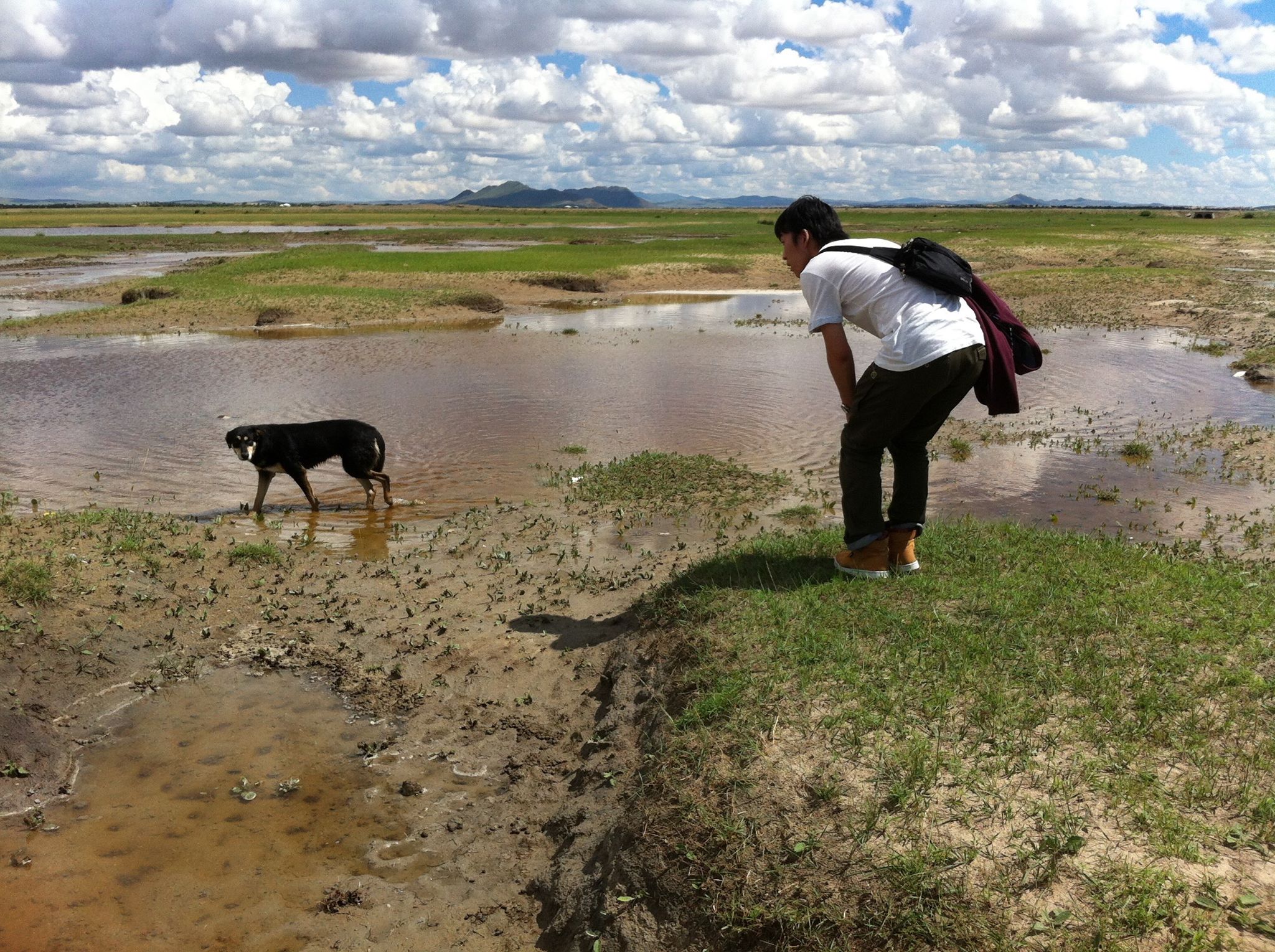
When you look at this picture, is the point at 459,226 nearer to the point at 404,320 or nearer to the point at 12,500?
the point at 404,320

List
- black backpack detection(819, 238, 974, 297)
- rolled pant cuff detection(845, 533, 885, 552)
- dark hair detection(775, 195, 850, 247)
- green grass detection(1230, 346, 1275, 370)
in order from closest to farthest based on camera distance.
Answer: black backpack detection(819, 238, 974, 297)
dark hair detection(775, 195, 850, 247)
rolled pant cuff detection(845, 533, 885, 552)
green grass detection(1230, 346, 1275, 370)

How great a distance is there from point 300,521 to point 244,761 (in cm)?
576

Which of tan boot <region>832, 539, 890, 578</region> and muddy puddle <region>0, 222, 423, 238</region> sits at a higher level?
muddy puddle <region>0, 222, 423, 238</region>

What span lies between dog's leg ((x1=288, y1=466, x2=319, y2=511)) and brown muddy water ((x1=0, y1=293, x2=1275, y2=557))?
0.25 meters

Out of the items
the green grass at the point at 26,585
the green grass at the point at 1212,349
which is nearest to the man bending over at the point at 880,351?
the green grass at the point at 26,585

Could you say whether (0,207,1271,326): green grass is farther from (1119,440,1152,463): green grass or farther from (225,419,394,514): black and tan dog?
(225,419,394,514): black and tan dog

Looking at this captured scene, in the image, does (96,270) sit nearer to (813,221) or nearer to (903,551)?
(813,221)

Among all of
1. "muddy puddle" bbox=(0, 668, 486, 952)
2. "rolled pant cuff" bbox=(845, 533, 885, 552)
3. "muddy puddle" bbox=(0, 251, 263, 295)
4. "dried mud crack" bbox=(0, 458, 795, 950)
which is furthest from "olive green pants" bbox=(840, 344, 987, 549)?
"muddy puddle" bbox=(0, 251, 263, 295)

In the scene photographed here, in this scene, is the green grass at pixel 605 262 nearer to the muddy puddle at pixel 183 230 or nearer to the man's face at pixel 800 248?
the muddy puddle at pixel 183 230

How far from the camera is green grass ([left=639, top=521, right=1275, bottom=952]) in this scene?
3.42 metres

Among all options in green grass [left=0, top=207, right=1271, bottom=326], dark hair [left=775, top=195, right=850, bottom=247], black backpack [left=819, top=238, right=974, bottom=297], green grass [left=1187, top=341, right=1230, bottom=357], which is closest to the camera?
black backpack [left=819, top=238, right=974, bottom=297]

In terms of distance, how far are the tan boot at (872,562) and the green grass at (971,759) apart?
13 cm

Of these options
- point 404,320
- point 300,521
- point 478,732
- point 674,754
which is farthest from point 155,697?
point 404,320

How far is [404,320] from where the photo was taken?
29.0m
